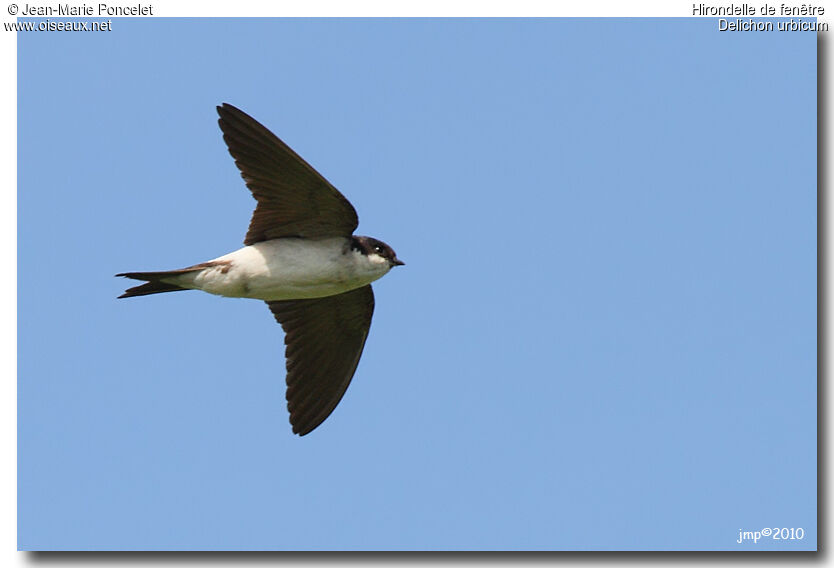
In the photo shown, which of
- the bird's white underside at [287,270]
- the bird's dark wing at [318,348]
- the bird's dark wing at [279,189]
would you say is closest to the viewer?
the bird's dark wing at [279,189]

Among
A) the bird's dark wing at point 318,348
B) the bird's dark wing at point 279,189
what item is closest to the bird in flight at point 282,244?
the bird's dark wing at point 279,189

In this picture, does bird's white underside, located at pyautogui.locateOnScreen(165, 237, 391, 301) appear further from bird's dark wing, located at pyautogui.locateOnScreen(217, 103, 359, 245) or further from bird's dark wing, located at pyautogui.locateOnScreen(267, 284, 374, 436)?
bird's dark wing, located at pyautogui.locateOnScreen(267, 284, 374, 436)

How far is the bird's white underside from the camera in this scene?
8.25m

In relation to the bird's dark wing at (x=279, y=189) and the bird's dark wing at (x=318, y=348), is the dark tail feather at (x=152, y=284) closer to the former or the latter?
the bird's dark wing at (x=279, y=189)

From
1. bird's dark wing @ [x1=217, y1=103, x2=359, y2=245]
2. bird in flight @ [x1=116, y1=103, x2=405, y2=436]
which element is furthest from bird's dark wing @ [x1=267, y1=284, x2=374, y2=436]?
bird's dark wing @ [x1=217, y1=103, x2=359, y2=245]

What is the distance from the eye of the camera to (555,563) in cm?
735

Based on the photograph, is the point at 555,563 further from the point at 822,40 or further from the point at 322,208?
the point at 822,40

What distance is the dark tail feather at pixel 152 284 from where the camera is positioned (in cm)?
808

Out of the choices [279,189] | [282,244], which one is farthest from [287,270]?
[279,189]

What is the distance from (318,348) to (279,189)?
158 cm

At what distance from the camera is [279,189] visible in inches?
322

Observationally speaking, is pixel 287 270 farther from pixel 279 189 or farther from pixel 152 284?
pixel 152 284

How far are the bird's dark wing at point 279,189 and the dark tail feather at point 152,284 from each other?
0.58 metres
